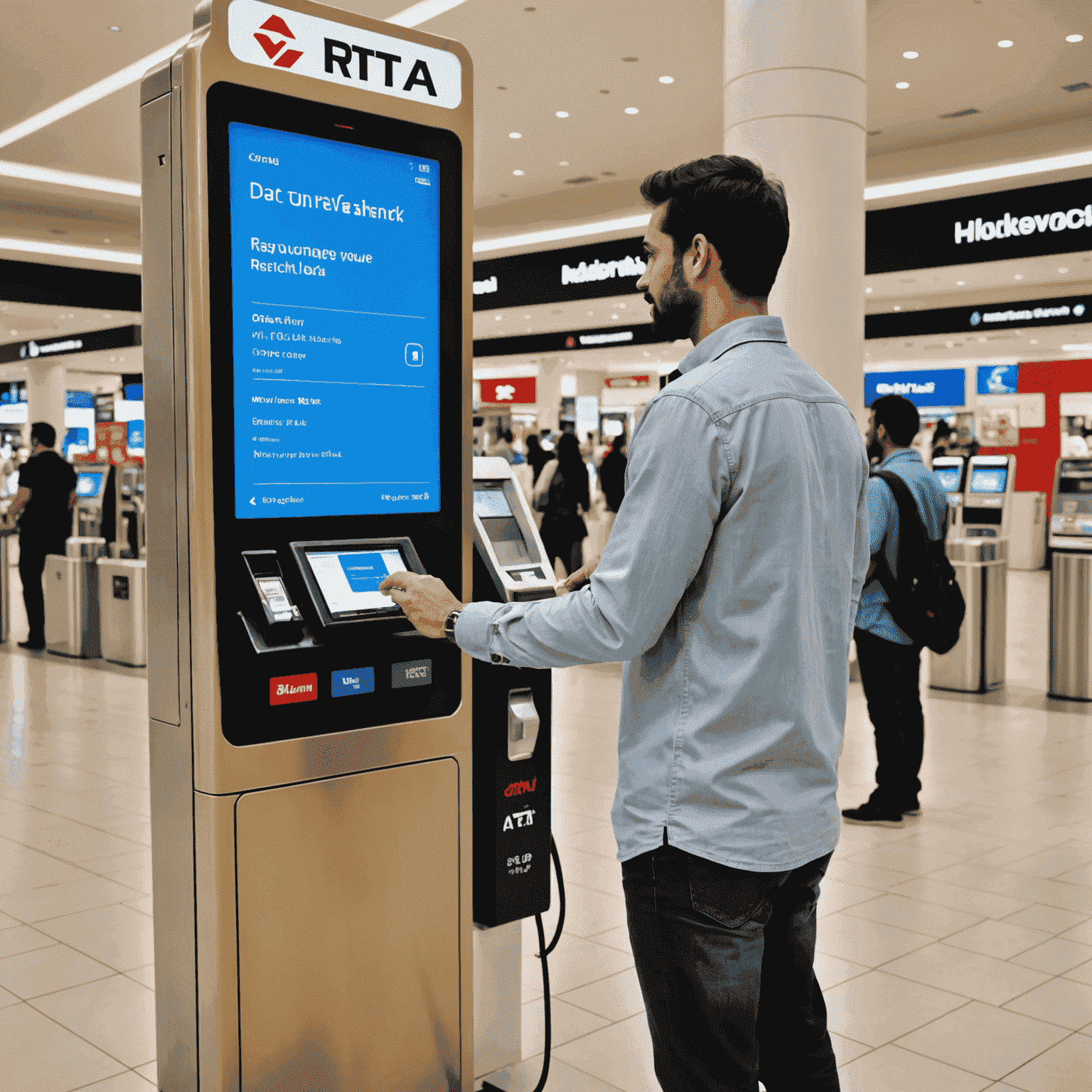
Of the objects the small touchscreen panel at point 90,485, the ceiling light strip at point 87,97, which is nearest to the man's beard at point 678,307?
the ceiling light strip at point 87,97

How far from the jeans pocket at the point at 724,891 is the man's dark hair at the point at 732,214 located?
71cm

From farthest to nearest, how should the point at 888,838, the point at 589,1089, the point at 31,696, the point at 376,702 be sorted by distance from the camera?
1. the point at 31,696
2. the point at 888,838
3. the point at 589,1089
4. the point at 376,702

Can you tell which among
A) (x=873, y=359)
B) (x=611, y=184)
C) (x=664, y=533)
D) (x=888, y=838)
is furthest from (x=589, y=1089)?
(x=873, y=359)

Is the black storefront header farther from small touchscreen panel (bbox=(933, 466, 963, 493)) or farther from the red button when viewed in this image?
the red button

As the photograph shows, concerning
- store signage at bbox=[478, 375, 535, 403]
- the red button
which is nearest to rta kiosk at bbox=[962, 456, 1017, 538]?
the red button

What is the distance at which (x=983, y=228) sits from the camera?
29.8ft

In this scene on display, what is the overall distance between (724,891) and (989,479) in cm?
1025

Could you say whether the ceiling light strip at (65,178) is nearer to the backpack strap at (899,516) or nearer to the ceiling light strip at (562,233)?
the ceiling light strip at (562,233)

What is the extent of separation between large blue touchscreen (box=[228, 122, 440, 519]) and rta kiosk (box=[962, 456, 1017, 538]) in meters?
8.25

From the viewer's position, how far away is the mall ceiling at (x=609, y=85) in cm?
681

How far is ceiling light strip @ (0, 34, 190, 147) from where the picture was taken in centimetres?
771

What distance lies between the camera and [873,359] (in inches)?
926

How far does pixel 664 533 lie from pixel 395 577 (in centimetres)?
56

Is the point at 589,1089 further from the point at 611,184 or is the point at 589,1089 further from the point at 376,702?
the point at 611,184
